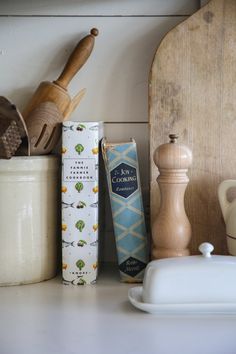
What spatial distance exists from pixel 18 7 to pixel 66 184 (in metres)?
0.39

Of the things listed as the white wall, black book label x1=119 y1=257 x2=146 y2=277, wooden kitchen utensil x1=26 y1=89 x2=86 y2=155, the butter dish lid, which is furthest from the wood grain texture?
the butter dish lid

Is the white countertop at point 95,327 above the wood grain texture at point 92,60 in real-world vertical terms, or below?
below

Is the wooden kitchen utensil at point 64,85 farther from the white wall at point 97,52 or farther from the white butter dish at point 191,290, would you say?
the white butter dish at point 191,290

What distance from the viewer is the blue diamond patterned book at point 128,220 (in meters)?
0.92

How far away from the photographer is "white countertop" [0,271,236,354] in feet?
2.03

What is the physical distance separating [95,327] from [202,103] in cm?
47

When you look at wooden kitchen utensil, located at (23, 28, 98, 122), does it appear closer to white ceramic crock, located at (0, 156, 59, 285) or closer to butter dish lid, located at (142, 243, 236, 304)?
white ceramic crock, located at (0, 156, 59, 285)

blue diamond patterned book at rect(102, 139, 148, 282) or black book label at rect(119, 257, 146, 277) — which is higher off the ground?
blue diamond patterned book at rect(102, 139, 148, 282)

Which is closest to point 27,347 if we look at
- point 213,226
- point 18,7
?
point 213,226

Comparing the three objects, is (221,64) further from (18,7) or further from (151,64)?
(18,7)

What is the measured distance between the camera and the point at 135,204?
92 centimetres

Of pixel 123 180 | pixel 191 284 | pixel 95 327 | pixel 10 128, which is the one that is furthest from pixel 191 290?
pixel 10 128

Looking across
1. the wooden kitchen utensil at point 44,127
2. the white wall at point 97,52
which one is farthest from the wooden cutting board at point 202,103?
the wooden kitchen utensil at point 44,127

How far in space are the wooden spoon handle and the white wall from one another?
1.3 inches
